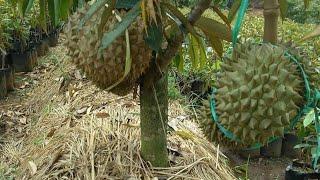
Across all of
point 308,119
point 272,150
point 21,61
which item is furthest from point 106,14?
point 21,61

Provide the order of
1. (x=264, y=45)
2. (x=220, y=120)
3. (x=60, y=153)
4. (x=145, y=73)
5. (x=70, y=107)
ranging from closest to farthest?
(x=264, y=45) < (x=220, y=120) < (x=145, y=73) < (x=60, y=153) < (x=70, y=107)

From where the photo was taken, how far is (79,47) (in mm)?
1039

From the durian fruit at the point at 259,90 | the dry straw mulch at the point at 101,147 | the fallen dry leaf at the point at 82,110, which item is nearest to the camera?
the durian fruit at the point at 259,90

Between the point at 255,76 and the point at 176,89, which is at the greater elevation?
the point at 255,76

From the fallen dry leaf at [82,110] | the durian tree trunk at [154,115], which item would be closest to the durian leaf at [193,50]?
the durian tree trunk at [154,115]

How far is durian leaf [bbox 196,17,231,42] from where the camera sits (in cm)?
102

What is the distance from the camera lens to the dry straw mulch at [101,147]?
1693mm

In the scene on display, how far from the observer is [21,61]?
4918 millimetres

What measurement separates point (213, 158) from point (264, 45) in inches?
47.3

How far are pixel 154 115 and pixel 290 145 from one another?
6.95 feet

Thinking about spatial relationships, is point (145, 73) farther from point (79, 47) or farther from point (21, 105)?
point (21, 105)

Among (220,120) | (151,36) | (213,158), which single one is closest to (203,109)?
(220,120)

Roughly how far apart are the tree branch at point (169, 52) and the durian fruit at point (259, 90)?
0.33 ft

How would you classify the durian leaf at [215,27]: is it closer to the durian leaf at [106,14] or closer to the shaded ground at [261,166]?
the durian leaf at [106,14]
